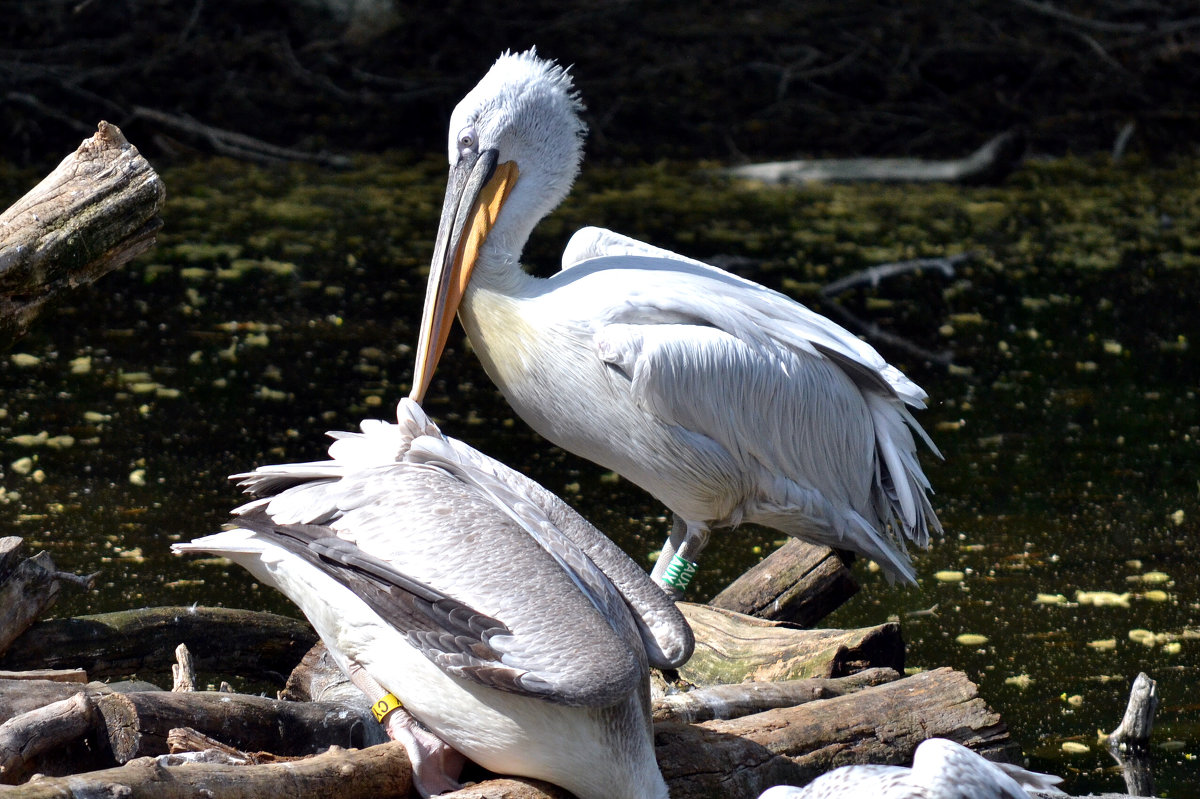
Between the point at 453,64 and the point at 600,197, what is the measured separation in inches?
87.3

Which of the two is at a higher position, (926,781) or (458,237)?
(458,237)

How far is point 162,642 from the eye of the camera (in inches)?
120

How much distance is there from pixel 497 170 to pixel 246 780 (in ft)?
5.79

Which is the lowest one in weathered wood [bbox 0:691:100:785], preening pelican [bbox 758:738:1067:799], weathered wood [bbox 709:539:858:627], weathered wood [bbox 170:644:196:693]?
weathered wood [bbox 709:539:858:627]

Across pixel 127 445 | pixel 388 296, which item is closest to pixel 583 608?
pixel 127 445

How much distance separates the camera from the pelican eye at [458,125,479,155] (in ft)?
11.5

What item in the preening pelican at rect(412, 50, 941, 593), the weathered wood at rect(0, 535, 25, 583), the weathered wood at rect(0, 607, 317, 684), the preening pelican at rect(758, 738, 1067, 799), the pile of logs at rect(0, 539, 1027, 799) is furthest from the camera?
the preening pelican at rect(412, 50, 941, 593)

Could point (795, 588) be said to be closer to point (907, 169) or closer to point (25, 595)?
point (25, 595)

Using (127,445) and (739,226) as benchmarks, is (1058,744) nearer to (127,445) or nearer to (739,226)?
(127,445)

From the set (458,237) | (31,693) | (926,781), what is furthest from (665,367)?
(31,693)

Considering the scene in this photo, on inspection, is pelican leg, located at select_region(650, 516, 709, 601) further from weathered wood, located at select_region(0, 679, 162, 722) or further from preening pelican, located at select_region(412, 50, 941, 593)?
weathered wood, located at select_region(0, 679, 162, 722)

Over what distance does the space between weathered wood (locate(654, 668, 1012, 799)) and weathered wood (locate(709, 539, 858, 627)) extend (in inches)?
26.0

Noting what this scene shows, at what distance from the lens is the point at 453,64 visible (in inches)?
402

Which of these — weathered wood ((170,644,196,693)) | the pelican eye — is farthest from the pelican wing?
the pelican eye
